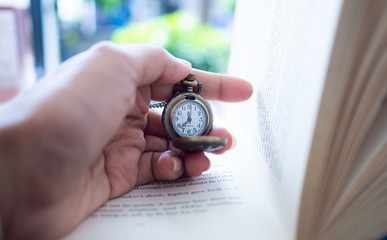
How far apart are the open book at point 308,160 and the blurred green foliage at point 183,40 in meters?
1.29

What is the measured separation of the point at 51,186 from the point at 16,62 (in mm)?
1465

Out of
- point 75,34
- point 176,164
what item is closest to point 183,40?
point 75,34

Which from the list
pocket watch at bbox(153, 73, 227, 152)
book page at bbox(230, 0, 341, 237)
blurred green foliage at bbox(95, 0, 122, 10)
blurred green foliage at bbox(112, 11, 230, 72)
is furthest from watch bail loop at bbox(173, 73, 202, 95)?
blurred green foliage at bbox(95, 0, 122, 10)

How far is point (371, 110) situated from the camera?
0.73 metres

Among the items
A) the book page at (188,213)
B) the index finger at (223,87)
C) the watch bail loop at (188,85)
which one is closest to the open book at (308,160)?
the book page at (188,213)

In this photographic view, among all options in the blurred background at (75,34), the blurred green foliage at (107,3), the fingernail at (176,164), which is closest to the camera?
the fingernail at (176,164)

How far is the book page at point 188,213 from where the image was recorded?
0.76 m

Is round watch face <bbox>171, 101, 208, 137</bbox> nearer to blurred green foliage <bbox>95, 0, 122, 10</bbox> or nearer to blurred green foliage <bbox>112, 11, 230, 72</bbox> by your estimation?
blurred green foliage <bbox>112, 11, 230, 72</bbox>

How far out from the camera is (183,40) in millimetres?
2287

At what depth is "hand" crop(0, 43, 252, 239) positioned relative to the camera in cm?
67

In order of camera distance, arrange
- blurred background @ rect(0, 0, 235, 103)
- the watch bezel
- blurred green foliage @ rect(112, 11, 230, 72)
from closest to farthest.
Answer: the watch bezel, blurred background @ rect(0, 0, 235, 103), blurred green foliage @ rect(112, 11, 230, 72)

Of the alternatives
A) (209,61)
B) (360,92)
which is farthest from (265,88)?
(209,61)

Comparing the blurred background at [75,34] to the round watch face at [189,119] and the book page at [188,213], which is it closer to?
the round watch face at [189,119]

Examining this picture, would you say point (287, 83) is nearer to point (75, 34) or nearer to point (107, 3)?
point (75, 34)
